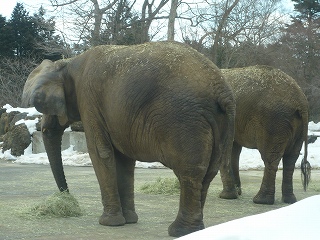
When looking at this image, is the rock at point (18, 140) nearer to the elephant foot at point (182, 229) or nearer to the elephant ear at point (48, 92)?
the elephant ear at point (48, 92)

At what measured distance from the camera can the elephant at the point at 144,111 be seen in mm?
6441

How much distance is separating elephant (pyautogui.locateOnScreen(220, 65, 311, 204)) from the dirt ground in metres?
0.50

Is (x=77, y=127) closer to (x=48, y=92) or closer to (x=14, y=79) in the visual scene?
(x=48, y=92)

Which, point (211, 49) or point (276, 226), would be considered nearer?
point (276, 226)

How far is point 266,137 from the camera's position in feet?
31.7

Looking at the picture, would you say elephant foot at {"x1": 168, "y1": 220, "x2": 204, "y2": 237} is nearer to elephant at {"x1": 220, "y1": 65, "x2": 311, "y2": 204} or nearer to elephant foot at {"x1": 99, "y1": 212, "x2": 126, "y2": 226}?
elephant foot at {"x1": 99, "y1": 212, "x2": 126, "y2": 226}

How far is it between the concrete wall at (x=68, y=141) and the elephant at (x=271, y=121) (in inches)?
441

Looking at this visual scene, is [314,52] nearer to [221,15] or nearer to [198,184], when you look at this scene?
[221,15]

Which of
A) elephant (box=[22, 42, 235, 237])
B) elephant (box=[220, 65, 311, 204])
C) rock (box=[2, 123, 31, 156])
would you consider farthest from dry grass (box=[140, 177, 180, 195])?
rock (box=[2, 123, 31, 156])

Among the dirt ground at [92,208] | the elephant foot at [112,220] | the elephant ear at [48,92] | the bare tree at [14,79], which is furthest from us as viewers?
the bare tree at [14,79]

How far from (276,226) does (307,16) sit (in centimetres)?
4129

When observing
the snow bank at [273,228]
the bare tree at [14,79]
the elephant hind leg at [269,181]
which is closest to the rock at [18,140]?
the elephant hind leg at [269,181]

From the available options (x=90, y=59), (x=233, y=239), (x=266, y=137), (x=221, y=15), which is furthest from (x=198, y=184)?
(x=221, y=15)

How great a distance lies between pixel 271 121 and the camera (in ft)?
31.5
